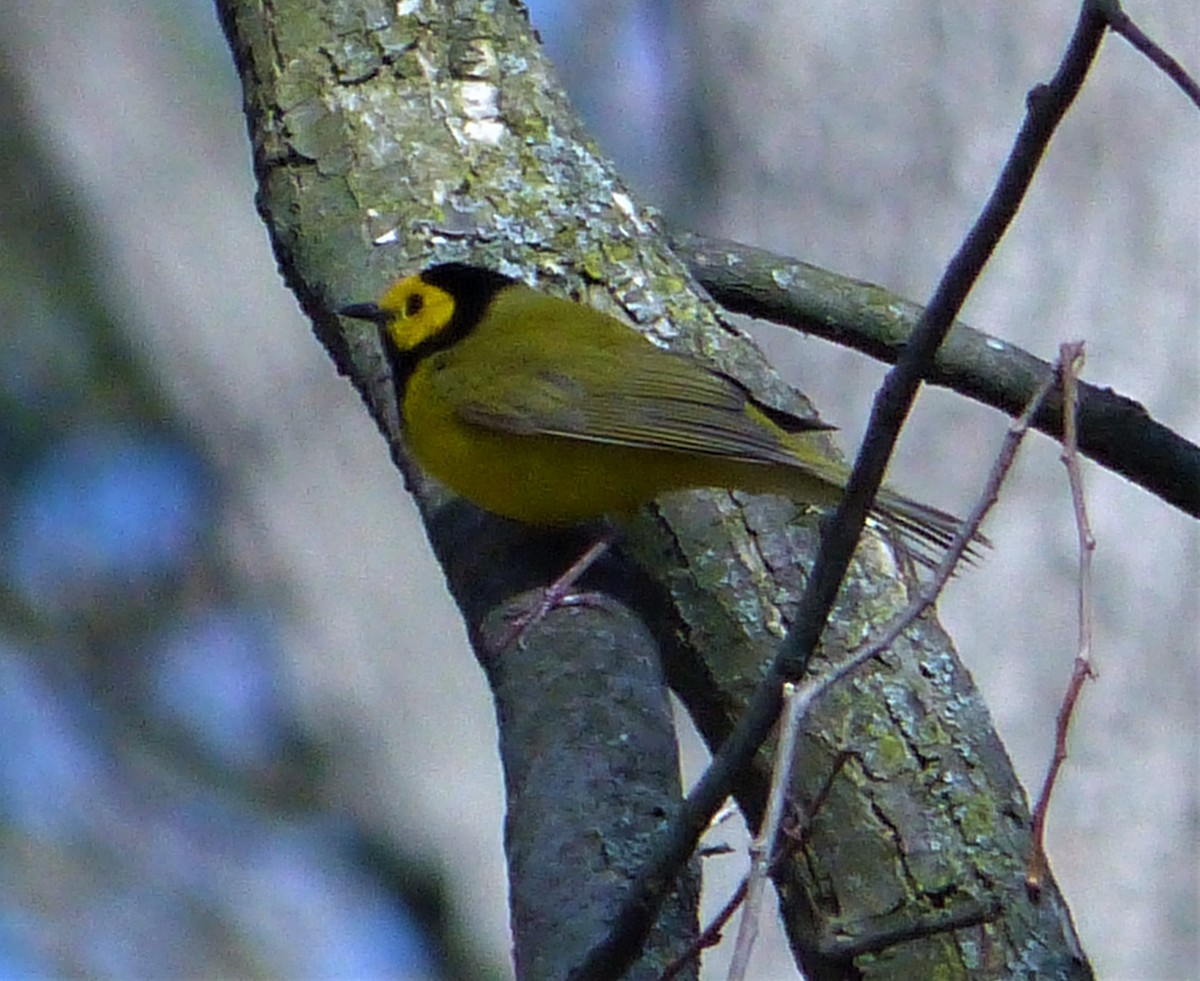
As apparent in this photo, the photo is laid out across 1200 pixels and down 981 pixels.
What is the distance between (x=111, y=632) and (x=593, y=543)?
7371 millimetres

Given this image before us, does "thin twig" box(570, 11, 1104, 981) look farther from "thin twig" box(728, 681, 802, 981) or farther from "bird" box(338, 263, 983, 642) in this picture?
"bird" box(338, 263, 983, 642)

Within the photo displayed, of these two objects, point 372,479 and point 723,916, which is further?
point 372,479

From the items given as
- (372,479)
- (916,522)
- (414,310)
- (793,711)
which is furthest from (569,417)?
(372,479)

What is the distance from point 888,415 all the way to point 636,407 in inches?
87.2

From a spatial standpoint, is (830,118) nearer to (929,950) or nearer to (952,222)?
(952,222)

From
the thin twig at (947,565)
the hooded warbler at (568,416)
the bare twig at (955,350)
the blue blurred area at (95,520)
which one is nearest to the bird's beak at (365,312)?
the hooded warbler at (568,416)

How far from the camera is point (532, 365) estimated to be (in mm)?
4297

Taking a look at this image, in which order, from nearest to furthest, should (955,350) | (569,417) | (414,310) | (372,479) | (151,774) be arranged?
(955,350) → (414,310) → (569,417) → (372,479) → (151,774)

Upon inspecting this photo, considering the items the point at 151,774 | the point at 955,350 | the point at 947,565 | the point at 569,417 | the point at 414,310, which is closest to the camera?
the point at 947,565

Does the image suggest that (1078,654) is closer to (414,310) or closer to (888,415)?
(888,415)

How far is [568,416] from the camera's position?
165 inches

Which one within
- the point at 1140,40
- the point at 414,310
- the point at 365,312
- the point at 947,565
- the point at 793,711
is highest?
the point at 414,310

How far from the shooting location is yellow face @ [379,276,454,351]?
3.87 metres

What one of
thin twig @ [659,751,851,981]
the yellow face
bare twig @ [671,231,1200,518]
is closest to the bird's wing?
the yellow face
